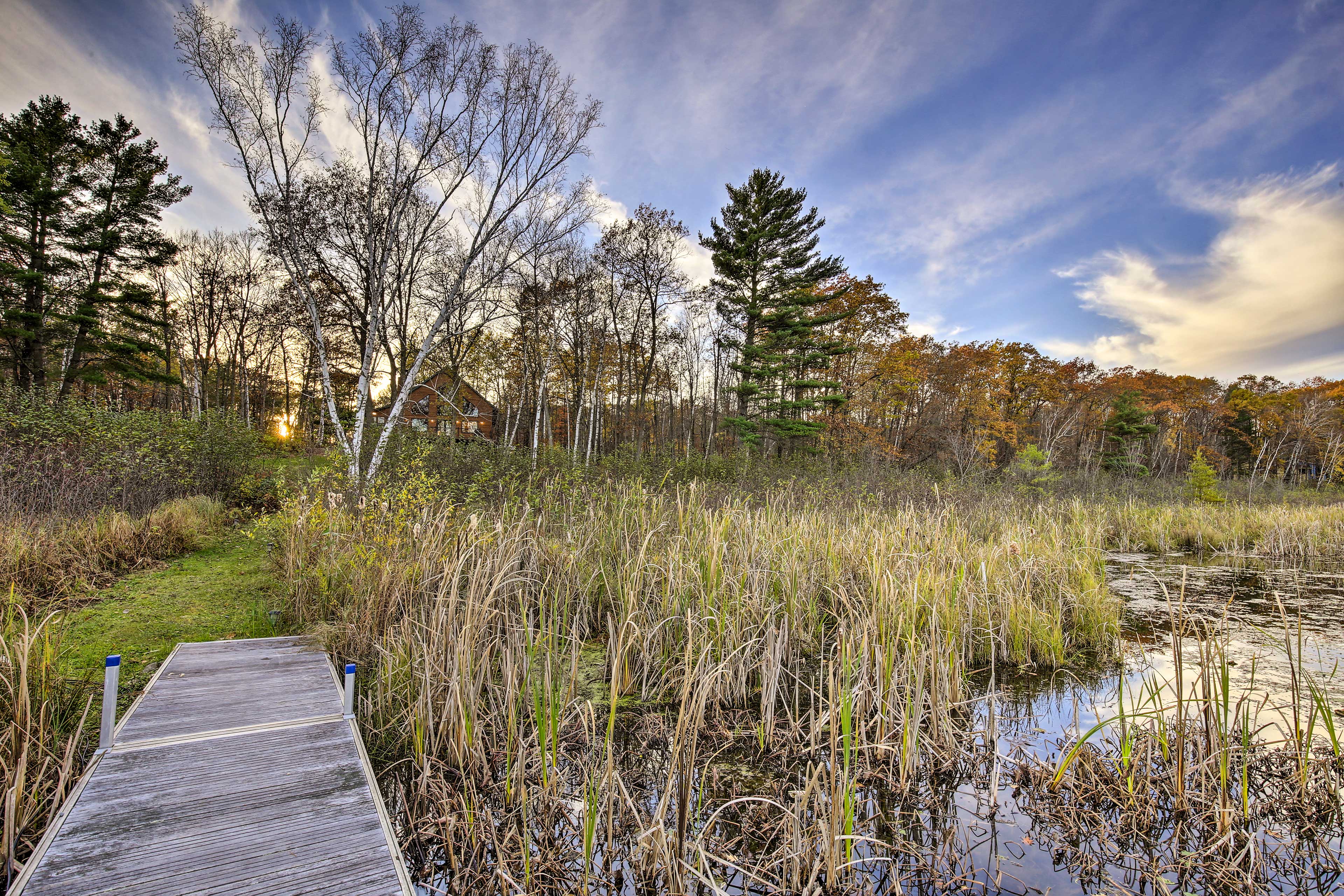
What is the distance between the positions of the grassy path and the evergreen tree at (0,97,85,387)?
50.2ft

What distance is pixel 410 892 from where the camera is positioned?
1.40 m

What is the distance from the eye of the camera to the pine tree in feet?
44.6

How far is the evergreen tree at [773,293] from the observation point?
55.1 feet

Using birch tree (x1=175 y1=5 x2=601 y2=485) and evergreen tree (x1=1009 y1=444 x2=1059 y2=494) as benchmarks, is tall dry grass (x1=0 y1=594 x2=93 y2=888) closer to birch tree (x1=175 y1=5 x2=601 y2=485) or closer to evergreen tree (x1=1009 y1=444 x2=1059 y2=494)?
birch tree (x1=175 y1=5 x2=601 y2=485)

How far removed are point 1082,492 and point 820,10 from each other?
1297 centimetres

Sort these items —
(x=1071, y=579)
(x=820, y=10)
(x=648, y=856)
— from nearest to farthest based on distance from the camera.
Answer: (x=648, y=856) → (x=1071, y=579) → (x=820, y=10)

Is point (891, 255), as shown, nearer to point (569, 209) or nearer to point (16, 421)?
point (569, 209)

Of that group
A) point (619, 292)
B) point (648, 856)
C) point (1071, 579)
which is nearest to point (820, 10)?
point (1071, 579)

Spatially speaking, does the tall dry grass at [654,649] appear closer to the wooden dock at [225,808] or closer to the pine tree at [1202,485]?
the wooden dock at [225,808]

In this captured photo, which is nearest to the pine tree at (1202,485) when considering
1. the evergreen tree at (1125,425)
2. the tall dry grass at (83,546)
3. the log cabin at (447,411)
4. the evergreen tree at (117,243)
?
the evergreen tree at (1125,425)

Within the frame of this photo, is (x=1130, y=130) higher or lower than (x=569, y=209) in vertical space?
higher

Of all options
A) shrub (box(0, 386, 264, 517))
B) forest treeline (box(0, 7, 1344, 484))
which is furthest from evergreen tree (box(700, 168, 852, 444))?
shrub (box(0, 386, 264, 517))

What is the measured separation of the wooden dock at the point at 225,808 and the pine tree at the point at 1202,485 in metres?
18.7

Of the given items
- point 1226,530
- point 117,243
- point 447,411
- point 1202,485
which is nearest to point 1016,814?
point 1226,530
